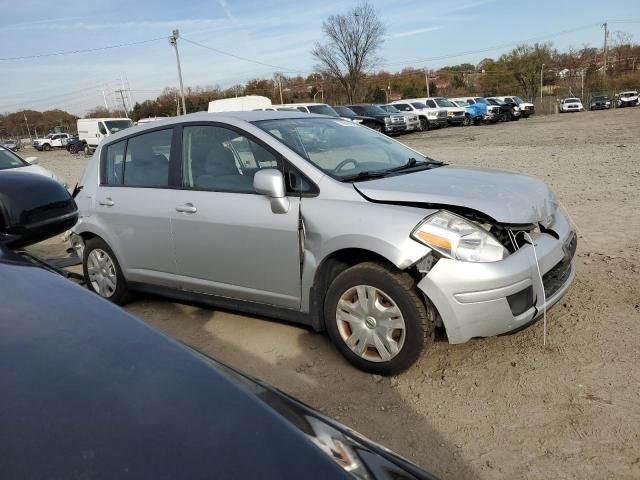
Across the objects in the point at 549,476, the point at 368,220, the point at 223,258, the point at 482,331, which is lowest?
the point at 549,476

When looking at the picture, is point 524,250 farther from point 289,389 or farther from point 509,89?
point 509,89

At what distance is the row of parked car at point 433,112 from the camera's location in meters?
29.0

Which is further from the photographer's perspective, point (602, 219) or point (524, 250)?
point (602, 219)

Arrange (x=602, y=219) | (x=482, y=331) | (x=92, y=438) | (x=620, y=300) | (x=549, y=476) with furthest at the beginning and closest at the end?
(x=602, y=219), (x=620, y=300), (x=482, y=331), (x=549, y=476), (x=92, y=438)

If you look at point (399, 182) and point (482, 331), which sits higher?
point (399, 182)

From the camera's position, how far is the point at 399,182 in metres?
3.49

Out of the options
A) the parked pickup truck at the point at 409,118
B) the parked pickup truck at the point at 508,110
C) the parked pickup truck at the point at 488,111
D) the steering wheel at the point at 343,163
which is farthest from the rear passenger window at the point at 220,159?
the parked pickup truck at the point at 508,110

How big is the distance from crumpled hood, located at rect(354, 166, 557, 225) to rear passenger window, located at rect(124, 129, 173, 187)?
1.72 m

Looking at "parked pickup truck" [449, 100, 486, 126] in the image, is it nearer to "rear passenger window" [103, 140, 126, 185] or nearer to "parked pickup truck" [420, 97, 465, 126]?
"parked pickup truck" [420, 97, 465, 126]

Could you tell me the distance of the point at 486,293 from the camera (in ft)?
9.80

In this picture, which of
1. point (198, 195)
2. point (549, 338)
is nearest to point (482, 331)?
point (549, 338)

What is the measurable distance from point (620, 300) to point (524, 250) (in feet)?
4.92

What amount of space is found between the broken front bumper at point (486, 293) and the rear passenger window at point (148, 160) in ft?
7.76

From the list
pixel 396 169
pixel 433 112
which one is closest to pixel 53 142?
pixel 433 112
